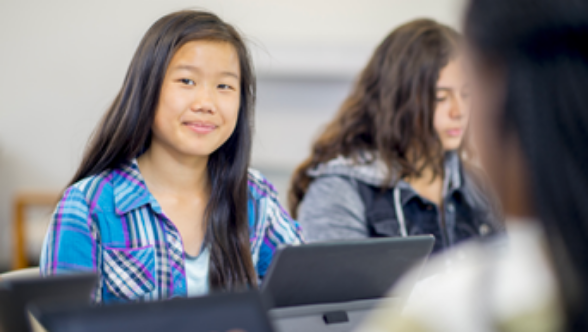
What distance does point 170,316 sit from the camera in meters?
0.49

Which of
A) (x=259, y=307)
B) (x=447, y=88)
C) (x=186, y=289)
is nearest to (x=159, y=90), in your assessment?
(x=186, y=289)

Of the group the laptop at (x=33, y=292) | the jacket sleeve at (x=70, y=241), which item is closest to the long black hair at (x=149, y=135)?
the jacket sleeve at (x=70, y=241)

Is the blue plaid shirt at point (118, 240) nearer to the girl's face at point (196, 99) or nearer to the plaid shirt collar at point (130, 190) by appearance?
the plaid shirt collar at point (130, 190)

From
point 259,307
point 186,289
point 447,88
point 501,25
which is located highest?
point 501,25

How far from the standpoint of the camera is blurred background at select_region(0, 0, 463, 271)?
2953 mm

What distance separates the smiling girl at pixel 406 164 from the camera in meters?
1.52

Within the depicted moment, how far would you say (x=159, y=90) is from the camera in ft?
3.59

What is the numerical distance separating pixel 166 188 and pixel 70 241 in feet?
0.76

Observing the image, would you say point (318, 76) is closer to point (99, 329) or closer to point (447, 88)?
point (447, 88)

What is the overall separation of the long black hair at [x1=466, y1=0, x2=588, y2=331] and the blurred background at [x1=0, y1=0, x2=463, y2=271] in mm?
2503

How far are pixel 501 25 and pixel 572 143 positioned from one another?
94mm

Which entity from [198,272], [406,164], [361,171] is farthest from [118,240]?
[406,164]

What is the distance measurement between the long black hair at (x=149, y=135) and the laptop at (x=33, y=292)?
568 millimetres

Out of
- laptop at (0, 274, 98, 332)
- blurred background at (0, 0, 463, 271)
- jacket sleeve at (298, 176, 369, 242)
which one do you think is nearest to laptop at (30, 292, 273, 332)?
laptop at (0, 274, 98, 332)
